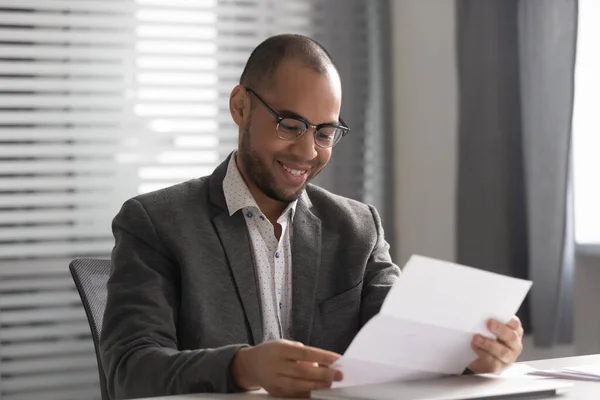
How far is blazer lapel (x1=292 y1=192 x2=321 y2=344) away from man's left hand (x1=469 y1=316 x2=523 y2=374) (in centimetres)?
43

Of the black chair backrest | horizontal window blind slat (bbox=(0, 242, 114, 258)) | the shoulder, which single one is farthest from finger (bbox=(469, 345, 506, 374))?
horizontal window blind slat (bbox=(0, 242, 114, 258))

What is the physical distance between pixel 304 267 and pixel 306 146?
25 centimetres

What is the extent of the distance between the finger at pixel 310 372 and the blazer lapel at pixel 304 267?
1.80 ft

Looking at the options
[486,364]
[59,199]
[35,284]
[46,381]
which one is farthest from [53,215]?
[486,364]

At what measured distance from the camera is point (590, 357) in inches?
72.7

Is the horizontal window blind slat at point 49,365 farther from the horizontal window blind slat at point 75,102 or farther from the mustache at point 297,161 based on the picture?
the mustache at point 297,161

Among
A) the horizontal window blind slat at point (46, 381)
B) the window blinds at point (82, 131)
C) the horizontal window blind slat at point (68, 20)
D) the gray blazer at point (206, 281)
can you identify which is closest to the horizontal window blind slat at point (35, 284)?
the window blinds at point (82, 131)

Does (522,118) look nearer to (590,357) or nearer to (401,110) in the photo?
(401,110)

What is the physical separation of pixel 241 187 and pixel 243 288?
215mm

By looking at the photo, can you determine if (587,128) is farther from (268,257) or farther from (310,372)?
(310,372)

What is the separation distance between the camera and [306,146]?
72.2 inches

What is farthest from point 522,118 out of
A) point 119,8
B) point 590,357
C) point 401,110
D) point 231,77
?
point 590,357

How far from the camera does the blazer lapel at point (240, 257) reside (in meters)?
1.81

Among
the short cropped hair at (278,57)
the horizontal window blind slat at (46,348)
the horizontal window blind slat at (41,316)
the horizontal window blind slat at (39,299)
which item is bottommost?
the horizontal window blind slat at (46,348)
